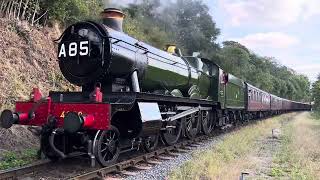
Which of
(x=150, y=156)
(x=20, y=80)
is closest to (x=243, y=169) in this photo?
(x=150, y=156)

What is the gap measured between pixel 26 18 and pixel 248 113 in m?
15.2

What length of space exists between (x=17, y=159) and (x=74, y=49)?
109 inches

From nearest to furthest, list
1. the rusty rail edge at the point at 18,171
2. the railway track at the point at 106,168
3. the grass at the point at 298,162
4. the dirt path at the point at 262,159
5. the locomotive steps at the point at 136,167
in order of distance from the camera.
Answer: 1. the rusty rail edge at the point at 18,171
2. the railway track at the point at 106,168
3. the locomotive steps at the point at 136,167
4. the grass at the point at 298,162
5. the dirt path at the point at 262,159

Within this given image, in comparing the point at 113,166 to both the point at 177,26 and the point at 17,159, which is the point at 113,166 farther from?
the point at 177,26

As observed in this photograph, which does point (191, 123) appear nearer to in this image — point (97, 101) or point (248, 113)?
point (97, 101)

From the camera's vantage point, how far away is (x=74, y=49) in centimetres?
901

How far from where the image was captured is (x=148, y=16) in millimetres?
41969

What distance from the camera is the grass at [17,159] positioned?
8.55m

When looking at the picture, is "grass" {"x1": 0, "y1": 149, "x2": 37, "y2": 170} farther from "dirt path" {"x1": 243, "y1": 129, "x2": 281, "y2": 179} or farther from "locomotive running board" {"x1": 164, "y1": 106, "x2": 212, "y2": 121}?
"dirt path" {"x1": 243, "y1": 129, "x2": 281, "y2": 179}

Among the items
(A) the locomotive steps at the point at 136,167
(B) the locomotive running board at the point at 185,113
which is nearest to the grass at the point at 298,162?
(A) the locomotive steps at the point at 136,167

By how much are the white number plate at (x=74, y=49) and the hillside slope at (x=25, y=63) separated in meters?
3.15

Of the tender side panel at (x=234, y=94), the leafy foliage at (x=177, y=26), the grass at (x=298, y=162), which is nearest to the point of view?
the grass at (x=298, y=162)

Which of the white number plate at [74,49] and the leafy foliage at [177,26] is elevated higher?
the leafy foliage at [177,26]

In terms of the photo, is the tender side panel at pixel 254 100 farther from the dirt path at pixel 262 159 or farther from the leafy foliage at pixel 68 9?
the leafy foliage at pixel 68 9
